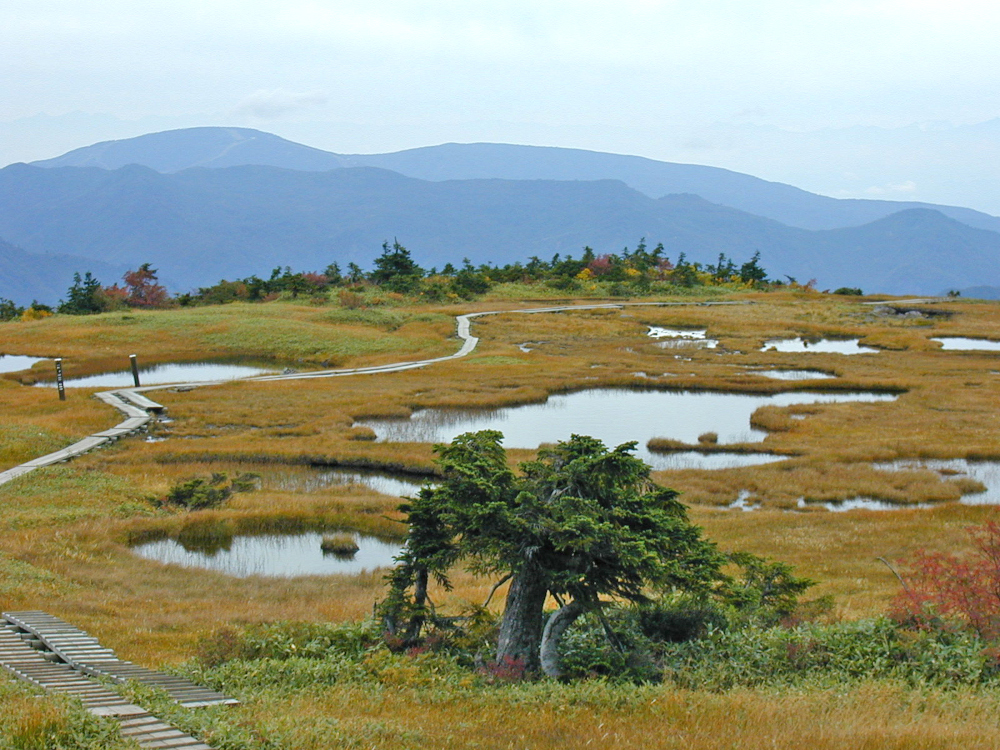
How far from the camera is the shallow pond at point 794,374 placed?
180ft

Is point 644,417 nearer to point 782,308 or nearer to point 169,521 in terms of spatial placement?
point 169,521

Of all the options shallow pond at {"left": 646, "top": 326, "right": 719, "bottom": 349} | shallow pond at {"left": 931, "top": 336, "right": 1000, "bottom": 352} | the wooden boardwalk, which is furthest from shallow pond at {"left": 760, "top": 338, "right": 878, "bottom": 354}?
the wooden boardwalk

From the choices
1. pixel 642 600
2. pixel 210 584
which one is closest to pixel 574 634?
pixel 642 600

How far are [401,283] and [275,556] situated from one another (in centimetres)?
8753

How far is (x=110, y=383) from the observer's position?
56.7 meters

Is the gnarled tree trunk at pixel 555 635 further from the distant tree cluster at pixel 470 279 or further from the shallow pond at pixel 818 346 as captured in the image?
the distant tree cluster at pixel 470 279

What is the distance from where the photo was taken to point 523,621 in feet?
39.7

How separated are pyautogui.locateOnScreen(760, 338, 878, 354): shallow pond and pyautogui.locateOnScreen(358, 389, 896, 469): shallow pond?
19.5 m

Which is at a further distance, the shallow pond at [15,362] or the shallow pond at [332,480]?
the shallow pond at [15,362]

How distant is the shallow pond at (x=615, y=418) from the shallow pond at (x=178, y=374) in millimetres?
20146

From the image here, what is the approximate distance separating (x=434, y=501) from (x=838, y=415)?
113 ft

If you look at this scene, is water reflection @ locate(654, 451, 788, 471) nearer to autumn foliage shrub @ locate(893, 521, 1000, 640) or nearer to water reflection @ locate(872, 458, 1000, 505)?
water reflection @ locate(872, 458, 1000, 505)

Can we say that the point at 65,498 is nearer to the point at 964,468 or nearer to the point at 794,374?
the point at 964,468

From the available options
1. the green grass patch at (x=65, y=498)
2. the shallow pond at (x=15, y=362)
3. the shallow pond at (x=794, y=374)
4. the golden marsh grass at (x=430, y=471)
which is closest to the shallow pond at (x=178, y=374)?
the golden marsh grass at (x=430, y=471)
